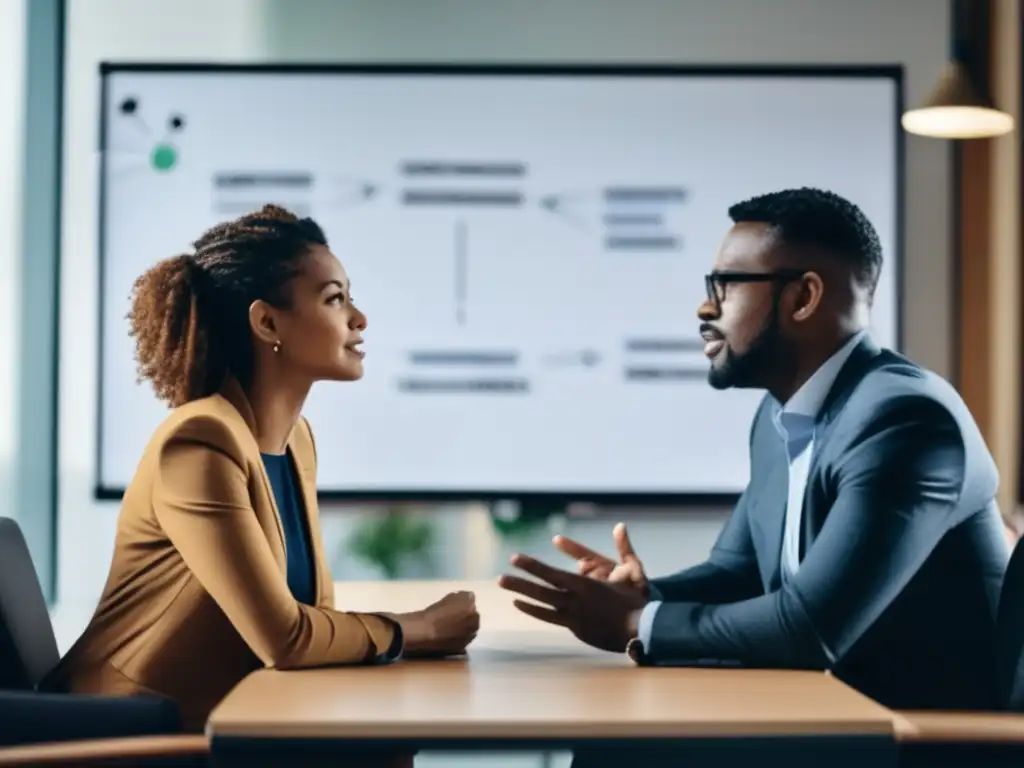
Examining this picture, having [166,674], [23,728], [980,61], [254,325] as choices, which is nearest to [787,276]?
[254,325]

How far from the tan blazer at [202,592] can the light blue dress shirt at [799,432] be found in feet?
2.27

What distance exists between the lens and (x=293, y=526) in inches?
91.3

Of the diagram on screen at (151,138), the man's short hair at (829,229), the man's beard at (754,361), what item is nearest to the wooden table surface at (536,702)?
the man's beard at (754,361)

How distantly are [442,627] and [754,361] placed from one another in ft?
2.27

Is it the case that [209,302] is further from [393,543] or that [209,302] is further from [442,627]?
[393,543]

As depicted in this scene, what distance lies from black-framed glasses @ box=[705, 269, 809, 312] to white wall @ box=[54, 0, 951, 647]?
2044 mm

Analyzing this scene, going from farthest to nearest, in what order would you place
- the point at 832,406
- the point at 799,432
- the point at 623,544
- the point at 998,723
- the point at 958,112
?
the point at 958,112 → the point at 623,544 → the point at 799,432 → the point at 832,406 → the point at 998,723

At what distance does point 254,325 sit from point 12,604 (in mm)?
597

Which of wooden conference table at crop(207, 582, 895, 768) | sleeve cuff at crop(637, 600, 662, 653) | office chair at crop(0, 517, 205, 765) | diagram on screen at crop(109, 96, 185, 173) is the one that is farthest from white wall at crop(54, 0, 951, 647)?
wooden conference table at crop(207, 582, 895, 768)

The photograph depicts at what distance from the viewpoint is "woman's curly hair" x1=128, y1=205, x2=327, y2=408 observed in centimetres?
217

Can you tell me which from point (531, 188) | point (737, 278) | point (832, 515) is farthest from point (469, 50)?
point (832, 515)

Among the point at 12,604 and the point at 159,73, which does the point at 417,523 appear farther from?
the point at 12,604

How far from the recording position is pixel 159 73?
4.24 metres

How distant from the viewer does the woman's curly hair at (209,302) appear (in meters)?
2.17
